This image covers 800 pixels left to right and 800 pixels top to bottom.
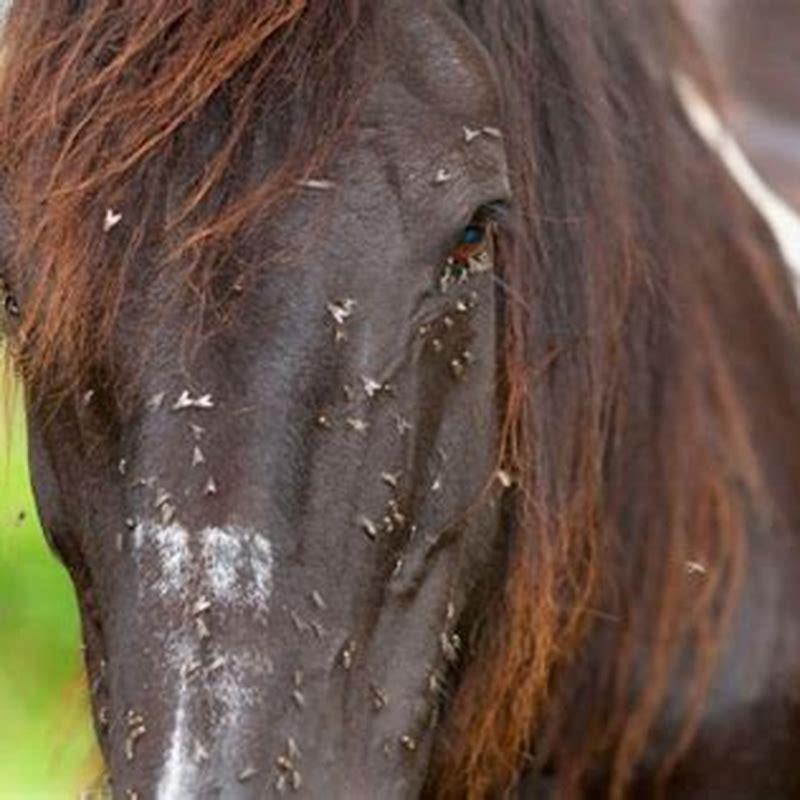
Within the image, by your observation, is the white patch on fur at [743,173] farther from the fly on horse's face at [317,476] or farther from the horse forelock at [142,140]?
the horse forelock at [142,140]

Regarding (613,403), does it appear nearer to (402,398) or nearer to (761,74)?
(402,398)

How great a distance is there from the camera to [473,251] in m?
2.03

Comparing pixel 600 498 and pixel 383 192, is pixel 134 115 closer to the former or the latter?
pixel 383 192

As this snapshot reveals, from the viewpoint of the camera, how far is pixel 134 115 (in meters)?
1.96

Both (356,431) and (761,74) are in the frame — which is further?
(761,74)

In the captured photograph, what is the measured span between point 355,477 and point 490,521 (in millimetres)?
235

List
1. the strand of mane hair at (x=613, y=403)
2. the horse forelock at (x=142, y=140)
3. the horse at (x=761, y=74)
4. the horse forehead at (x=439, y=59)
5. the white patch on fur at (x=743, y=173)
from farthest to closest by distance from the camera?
the horse at (x=761, y=74) < the white patch on fur at (x=743, y=173) < the strand of mane hair at (x=613, y=403) < the horse forehead at (x=439, y=59) < the horse forelock at (x=142, y=140)

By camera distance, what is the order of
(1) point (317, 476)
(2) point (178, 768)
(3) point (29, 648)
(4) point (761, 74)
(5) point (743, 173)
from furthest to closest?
(3) point (29, 648)
(4) point (761, 74)
(5) point (743, 173)
(1) point (317, 476)
(2) point (178, 768)

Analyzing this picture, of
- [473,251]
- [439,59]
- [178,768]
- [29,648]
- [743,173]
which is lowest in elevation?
[29,648]

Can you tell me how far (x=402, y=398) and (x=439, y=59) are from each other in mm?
291

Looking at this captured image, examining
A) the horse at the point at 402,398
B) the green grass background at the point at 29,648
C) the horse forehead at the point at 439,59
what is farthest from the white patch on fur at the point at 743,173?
the green grass background at the point at 29,648

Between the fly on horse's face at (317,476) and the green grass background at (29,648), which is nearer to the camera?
the fly on horse's face at (317,476)

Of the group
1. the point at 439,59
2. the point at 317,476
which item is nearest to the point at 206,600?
the point at 317,476

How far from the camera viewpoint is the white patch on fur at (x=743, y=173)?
2.39 metres
